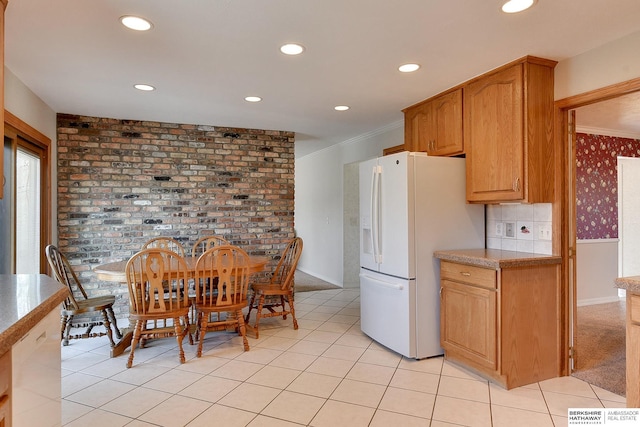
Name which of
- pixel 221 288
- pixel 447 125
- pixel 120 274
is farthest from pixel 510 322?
pixel 120 274

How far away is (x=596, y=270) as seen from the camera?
4969 mm

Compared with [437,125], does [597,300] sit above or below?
below

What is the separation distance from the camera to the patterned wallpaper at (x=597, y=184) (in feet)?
16.0

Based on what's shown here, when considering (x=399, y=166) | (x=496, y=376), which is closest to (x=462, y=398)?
(x=496, y=376)

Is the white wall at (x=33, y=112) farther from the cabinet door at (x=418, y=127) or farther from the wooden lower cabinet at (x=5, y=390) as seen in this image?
the cabinet door at (x=418, y=127)

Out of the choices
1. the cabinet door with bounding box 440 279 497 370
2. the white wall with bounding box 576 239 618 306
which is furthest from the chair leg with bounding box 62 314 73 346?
the white wall with bounding box 576 239 618 306

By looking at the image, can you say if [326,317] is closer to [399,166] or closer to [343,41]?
[399,166]

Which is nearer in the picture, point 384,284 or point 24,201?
point 384,284

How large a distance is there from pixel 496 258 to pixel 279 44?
2.01 m

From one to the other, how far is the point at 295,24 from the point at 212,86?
1.31 m

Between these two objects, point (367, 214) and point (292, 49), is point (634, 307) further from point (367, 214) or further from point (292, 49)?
point (292, 49)

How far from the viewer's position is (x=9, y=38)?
2289mm

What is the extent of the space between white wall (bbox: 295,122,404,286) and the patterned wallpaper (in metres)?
2.53

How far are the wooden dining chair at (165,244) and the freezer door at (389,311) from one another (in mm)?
2031
